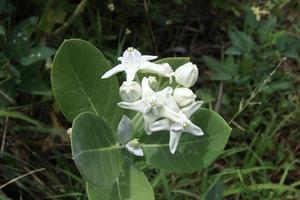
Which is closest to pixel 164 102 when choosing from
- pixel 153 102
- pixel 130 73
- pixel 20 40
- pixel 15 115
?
Answer: pixel 153 102

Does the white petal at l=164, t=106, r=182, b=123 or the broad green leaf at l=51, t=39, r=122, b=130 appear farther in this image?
the broad green leaf at l=51, t=39, r=122, b=130

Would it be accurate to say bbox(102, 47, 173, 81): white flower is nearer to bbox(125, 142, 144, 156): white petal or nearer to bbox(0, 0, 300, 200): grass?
bbox(125, 142, 144, 156): white petal

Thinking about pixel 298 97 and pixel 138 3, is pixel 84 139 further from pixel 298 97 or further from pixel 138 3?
pixel 298 97

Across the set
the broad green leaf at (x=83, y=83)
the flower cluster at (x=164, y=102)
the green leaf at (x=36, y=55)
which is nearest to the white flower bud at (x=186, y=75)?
the flower cluster at (x=164, y=102)

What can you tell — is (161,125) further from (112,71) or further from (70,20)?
(70,20)

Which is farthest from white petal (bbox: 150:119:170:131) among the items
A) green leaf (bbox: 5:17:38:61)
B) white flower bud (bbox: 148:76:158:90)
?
green leaf (bbox: 5:17:38:61)

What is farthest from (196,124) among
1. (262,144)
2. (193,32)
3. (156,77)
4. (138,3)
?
(193,32)

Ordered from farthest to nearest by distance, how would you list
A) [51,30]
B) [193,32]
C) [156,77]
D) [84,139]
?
[193,32]
[51,30]
[156,77]
[84,139]
